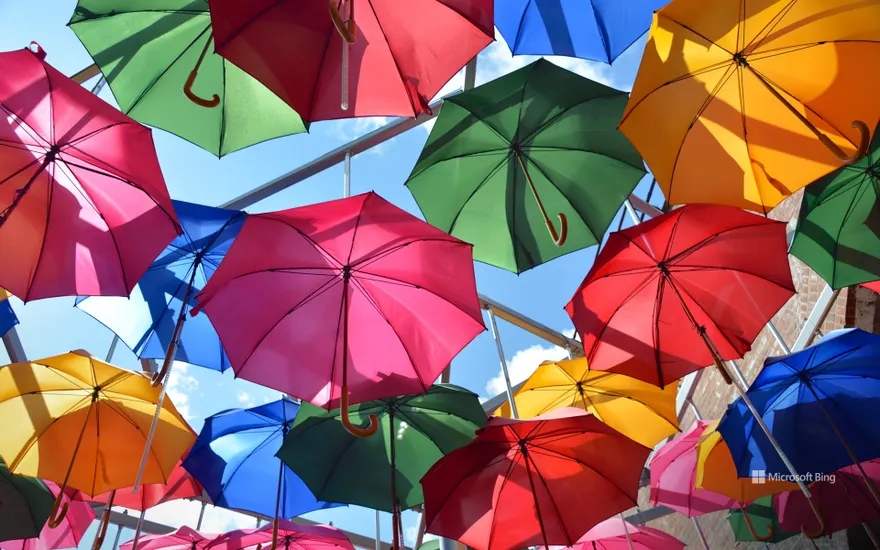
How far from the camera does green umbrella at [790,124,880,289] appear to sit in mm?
4199

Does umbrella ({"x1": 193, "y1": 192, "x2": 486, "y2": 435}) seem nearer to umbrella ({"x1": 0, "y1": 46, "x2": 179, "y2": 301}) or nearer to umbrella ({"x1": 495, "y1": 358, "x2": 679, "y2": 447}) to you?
umbrella ({"x1": 0, "y1": 46, "x2": 179, "y2": 301})

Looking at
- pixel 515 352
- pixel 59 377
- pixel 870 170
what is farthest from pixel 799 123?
pixel 515 352

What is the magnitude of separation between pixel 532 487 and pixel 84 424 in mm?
3156

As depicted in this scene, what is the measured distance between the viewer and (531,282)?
864 centimetres

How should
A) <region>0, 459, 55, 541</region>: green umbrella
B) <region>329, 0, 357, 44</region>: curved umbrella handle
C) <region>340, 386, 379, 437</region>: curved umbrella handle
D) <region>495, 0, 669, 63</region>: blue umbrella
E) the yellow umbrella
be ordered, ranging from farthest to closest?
<region>0, 459, 55, 541</region>: green umbrella → the yellow umbrella → <region>495, 0, 669, 63</region>: blue umbrella → <region>340, 386, 379, 437</region>: curved umbrella handle → <region>329, 0, 357, 44</region>: curved umbrella handle

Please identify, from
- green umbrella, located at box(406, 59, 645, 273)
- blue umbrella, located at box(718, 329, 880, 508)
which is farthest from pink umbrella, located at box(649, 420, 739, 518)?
green umbrella, located at box(406, 59, 645, 273)

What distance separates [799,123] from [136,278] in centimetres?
362

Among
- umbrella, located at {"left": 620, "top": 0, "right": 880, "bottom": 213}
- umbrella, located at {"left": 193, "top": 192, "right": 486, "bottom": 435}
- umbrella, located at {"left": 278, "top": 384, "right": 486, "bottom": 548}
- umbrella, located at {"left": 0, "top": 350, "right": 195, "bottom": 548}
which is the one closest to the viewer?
umbrella, located at {"left": 620, "top": 0, "right": 880, "bottom": 213}

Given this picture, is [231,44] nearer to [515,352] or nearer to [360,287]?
[360,287]

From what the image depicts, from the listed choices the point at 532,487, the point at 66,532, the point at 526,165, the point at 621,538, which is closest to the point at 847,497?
the point at 621,538

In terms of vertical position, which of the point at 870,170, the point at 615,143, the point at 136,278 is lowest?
the point at 136,278

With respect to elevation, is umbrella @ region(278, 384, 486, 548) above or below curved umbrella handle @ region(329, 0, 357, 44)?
below

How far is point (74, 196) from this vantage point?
11.1 ft

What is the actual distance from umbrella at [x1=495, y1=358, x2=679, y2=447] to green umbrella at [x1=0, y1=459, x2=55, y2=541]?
3811mm
